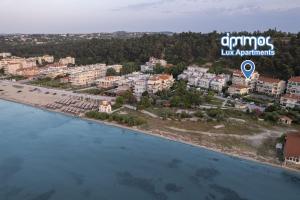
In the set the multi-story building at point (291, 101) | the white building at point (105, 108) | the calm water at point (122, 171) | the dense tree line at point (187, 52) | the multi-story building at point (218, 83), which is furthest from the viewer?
the dense tree line at point (187, 52)

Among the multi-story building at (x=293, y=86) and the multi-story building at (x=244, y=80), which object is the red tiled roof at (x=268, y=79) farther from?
the multi-story building at (x=293, y=86)

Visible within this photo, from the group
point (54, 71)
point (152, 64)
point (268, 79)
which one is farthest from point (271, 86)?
point (54, 71)

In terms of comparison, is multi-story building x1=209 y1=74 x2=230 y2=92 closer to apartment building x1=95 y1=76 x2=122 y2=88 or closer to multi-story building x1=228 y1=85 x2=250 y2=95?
multi-story building x1=228 y1=85 x2=250 y2=95

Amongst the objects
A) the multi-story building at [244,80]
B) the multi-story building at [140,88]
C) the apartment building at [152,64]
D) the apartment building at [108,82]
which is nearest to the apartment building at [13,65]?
the apartment building at [108,82]

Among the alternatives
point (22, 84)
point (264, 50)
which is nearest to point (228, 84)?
point (264, 50)

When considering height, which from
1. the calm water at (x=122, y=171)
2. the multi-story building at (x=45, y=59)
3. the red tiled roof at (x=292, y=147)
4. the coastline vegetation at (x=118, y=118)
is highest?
the multi-story building at (x=45, y=59)

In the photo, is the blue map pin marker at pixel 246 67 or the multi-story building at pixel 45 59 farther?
the multi-story building at pixel 45 59

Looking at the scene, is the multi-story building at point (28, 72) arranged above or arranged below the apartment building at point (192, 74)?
below

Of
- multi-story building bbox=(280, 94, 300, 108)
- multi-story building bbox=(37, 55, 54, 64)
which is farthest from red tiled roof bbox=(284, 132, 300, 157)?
multi-story building bbox=(37, 55, 54, 64)
